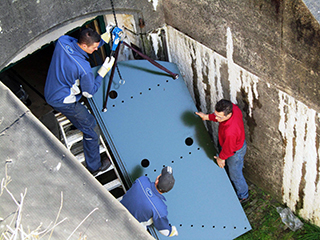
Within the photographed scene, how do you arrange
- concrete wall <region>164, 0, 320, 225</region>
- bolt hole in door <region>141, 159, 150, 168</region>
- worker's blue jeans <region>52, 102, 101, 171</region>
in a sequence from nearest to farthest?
concrete wall <region>164, 0, 320, 225</region>, worker's blue jeans <region>52, 102, 101, 171</region>, bolt hole in door <region>141, 159, 150, 168</region>

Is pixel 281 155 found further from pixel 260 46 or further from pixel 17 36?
pixel 17 36

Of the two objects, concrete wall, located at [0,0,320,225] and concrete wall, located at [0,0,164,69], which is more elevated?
concrete wall, located at [0,0,164,69]

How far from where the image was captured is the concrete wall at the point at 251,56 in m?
2.97

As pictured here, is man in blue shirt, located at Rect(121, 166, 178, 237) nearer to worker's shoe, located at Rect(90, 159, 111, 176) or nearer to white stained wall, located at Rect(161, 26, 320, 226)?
worker's shoe, located at Rect(90, 159, 111, 176)

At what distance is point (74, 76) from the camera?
3.43 m

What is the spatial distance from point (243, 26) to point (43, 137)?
7.17ft

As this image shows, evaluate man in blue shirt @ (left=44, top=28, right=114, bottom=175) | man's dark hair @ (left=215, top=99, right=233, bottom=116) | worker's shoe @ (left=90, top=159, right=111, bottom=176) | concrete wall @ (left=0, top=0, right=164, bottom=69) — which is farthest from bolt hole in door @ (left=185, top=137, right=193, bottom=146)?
concrete wall @ (left=0, top=0, right=164, bottom=69)

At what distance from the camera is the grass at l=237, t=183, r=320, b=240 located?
4.11m

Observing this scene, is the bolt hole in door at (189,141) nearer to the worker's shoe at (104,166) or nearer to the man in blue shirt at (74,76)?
the worker's shoe at (104,166)

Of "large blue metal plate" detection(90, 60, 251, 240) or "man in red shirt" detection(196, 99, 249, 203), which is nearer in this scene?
"man in red shirt" detection(196, 99, 249, 203)

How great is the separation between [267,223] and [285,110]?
1.68 m

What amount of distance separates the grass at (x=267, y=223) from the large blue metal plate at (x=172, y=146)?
43 cm

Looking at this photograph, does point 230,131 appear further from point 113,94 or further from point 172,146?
point 113,94

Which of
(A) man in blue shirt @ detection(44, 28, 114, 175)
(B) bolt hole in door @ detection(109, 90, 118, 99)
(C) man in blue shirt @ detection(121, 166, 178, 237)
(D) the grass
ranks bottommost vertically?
(D) the grass
